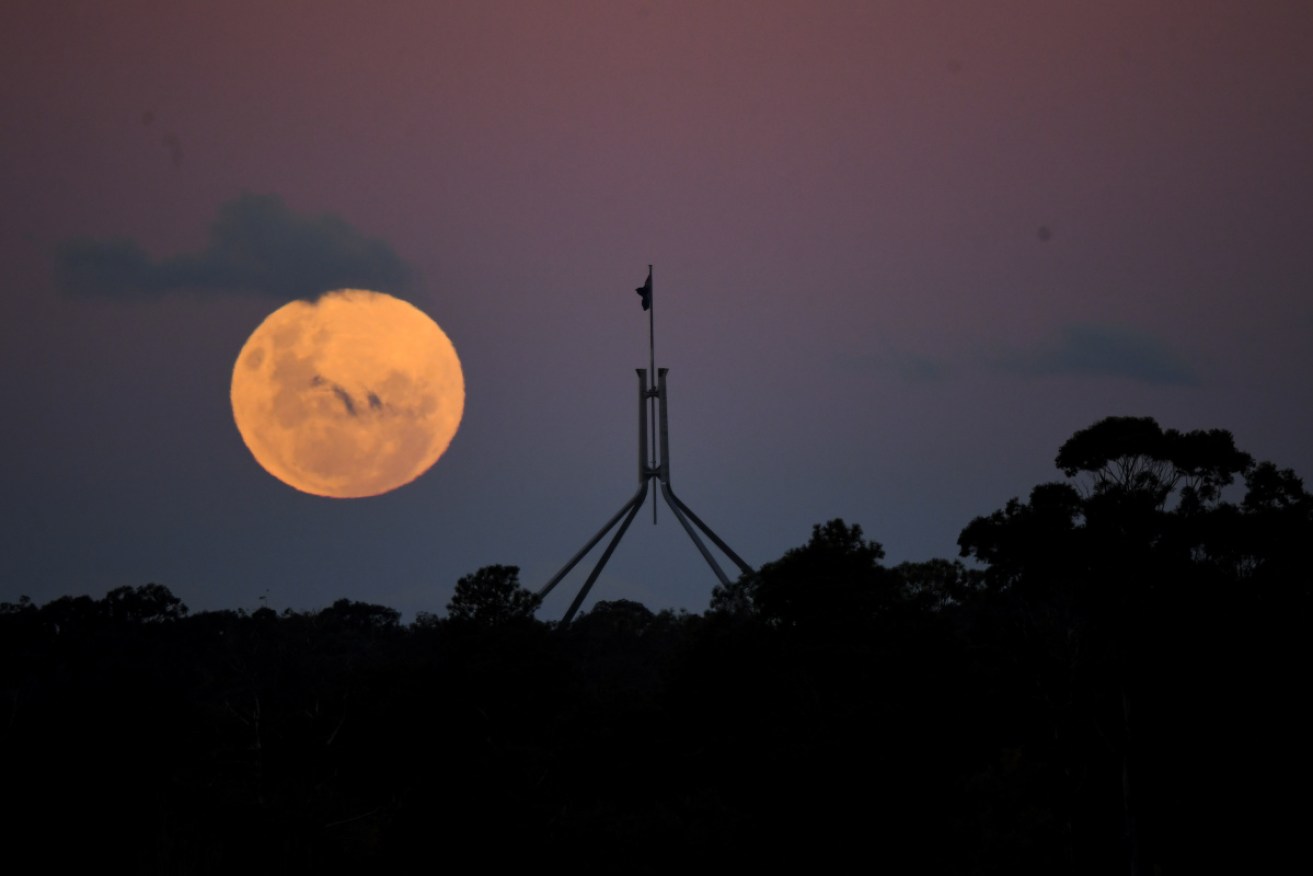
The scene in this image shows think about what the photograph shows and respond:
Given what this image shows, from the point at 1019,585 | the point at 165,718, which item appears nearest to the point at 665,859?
the point at 1019,585

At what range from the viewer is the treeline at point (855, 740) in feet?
139

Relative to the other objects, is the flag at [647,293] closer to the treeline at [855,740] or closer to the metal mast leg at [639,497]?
the metal mast leg at [639,497]

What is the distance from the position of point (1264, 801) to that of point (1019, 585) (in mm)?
9356

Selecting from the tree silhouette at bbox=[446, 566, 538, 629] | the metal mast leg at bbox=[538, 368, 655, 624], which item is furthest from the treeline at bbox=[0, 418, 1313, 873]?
the metal mast leg at bbox=[538, 368, 655, 624]

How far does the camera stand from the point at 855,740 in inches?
1784

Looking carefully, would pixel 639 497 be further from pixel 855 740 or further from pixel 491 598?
pixel 855 740

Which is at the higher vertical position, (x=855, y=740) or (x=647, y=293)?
(x=647, y=293)

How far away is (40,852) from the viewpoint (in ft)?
160

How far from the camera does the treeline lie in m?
42.4

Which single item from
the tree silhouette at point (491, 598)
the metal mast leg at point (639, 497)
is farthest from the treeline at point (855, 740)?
the metal mast leg at point (639, 497)

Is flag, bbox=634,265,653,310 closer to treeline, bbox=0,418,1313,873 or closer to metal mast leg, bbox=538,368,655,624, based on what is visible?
metal mast leg, bbox=538,368,655,624

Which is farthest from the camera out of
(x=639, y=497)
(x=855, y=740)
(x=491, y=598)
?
(x=639, y=497)

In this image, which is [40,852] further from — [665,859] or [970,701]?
[970,701]

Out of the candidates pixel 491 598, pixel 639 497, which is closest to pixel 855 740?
pixel 491 598
